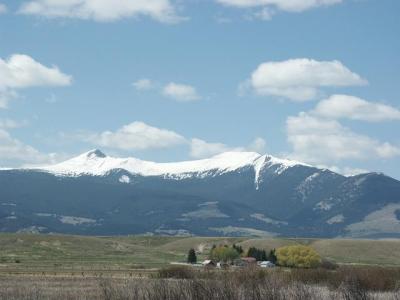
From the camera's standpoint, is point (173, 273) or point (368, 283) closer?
point (368, 283)

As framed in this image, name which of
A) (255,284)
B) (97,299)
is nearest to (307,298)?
(255,284)

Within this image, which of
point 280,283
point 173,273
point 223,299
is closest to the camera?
point 223,299

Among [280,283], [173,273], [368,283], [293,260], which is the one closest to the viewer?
A: [280,283]

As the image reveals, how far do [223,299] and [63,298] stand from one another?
1638cm

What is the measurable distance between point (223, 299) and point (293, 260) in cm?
14531

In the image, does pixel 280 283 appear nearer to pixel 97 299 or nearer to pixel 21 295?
pixel 97 299

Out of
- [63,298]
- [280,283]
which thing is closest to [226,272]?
[280,283]

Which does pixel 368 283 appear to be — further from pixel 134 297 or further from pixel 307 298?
pixel 134 297

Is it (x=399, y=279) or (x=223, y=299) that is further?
(x=399, y=279)

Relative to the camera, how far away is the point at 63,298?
64.2 m

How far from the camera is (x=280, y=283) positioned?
61.9 metres

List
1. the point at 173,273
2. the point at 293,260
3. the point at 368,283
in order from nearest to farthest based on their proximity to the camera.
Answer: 1. the point at 368,283
2. the point at 173,273
3. the point at 293,260

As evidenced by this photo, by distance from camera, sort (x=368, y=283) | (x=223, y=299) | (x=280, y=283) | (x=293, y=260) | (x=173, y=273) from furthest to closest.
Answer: (x=293, y=260)
(x=173, y=273)
(x=368, y=283)
(x=280, y=283)
(x=223, y=299)

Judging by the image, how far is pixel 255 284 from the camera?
5772cm
